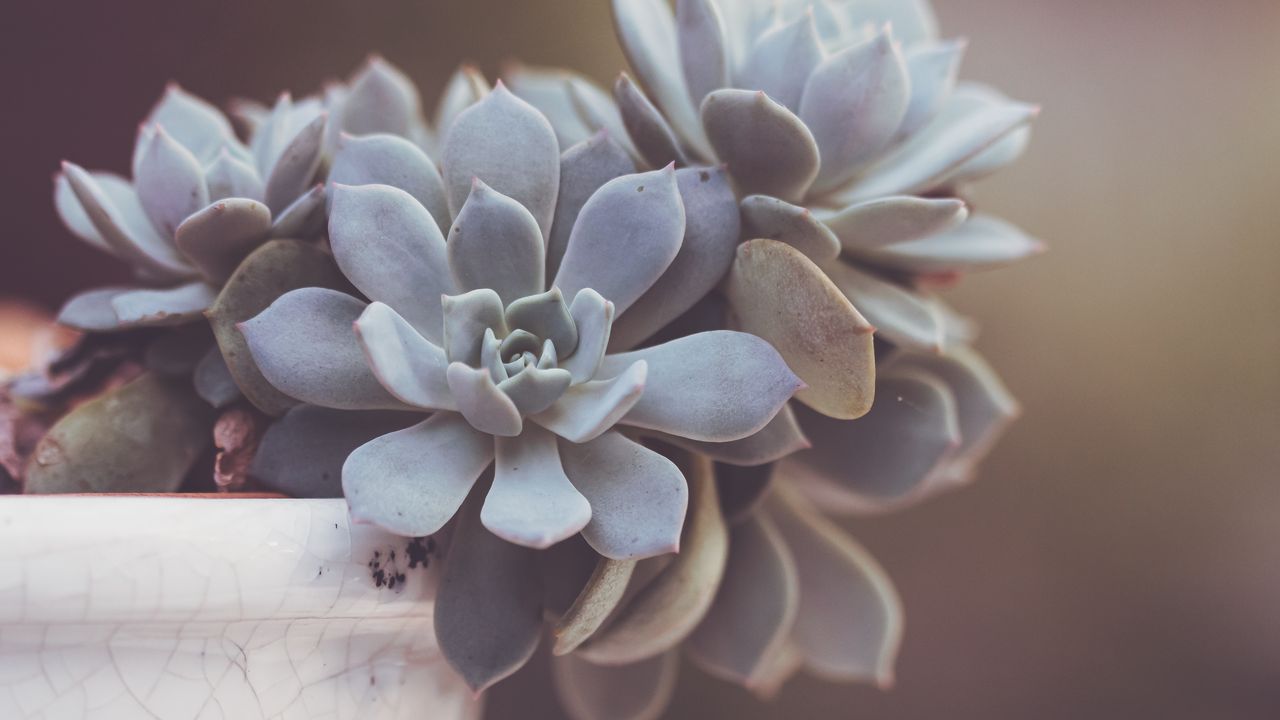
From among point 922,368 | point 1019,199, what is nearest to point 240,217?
point 922,368

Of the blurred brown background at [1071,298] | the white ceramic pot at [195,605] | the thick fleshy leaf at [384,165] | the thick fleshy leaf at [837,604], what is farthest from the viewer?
the blurred brown background at [1071,298]

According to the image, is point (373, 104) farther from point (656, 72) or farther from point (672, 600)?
point (672, 600)

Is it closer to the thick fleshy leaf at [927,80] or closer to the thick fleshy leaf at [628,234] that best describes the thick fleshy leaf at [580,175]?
the thick fleshy leaf at [628,234]

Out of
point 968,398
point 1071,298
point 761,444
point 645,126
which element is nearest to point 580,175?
point 645,126

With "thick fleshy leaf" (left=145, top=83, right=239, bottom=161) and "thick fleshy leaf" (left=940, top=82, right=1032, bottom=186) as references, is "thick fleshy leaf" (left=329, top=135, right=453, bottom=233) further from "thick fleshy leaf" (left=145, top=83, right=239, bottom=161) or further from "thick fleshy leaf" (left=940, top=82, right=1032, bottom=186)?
"thick fleshy leaf" (left=940, top=82, right=1032, bottom=186)

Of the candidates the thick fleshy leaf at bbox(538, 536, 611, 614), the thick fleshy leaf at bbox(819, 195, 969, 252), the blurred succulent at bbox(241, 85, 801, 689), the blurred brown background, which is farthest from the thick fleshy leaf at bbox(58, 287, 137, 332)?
the blurred brown background

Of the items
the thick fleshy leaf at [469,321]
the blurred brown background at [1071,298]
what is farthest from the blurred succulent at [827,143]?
the blurred brown background at [1071,298]

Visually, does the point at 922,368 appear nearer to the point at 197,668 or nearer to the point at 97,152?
the point at 197,668
